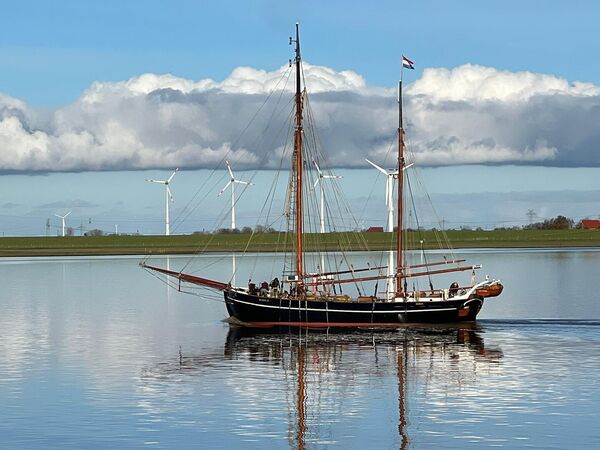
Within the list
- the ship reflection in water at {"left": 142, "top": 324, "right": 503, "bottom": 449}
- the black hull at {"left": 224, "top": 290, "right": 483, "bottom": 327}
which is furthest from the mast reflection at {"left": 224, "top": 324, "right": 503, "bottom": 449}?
the black hull at {"left": 224, "top": 290, "right": 483, "bottom": 327}

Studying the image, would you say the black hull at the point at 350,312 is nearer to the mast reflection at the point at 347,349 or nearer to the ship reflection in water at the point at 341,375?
the mast reflection at the point at 347,349

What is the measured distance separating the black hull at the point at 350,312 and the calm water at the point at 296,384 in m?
1.88

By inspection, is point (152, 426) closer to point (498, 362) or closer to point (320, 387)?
point (320, 387)

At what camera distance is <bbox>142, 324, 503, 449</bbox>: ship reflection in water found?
54219 millimetres

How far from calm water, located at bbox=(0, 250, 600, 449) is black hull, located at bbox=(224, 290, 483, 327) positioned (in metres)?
1.88

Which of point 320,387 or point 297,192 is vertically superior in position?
point 297,192

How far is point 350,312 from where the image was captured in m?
103

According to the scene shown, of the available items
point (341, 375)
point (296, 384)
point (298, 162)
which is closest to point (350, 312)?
point (298, 162)

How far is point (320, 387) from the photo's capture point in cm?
6712

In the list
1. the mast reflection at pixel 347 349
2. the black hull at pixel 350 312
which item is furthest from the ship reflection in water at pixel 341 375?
the black hull at pixel 350 312

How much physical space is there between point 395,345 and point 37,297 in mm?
68210

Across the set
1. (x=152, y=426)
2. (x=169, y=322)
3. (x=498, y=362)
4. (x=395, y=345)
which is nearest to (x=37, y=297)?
(x=169, y=322)

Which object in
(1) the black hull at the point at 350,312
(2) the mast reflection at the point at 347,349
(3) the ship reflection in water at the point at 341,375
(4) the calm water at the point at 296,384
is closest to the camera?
(4) the calm water at the point at 296,384

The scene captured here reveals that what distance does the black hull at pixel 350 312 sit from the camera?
103 metres
